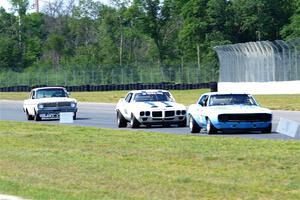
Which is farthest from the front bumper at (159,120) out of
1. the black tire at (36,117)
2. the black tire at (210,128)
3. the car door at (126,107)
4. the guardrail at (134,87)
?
the guardrail at (134,87)

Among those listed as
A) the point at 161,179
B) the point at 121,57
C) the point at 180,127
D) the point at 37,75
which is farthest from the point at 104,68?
the point at 161,179

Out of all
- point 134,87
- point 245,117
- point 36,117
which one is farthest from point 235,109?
point 134,87

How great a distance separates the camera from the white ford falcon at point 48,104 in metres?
33.9

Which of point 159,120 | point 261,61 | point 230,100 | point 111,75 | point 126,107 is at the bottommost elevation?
point 159,120

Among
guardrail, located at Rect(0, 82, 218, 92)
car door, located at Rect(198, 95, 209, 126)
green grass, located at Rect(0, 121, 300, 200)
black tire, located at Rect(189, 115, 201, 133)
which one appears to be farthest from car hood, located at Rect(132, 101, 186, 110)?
guardrail, located at Rect(0, 82, 218, 92)

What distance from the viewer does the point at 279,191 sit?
37.6 ft

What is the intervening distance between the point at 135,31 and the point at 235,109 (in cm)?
9229

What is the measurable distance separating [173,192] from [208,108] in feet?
39.3

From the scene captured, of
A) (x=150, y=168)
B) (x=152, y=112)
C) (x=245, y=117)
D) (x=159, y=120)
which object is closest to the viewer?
(x=150, y=168)

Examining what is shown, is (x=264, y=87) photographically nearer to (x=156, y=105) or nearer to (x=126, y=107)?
(x=126, y=107)

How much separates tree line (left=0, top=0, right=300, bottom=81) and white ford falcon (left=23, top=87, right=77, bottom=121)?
157ft

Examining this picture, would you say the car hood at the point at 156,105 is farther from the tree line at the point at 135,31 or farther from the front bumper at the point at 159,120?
the tree line at the point at 135,31

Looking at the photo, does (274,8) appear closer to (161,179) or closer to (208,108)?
(208,108)

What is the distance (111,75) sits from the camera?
88.9 metres
